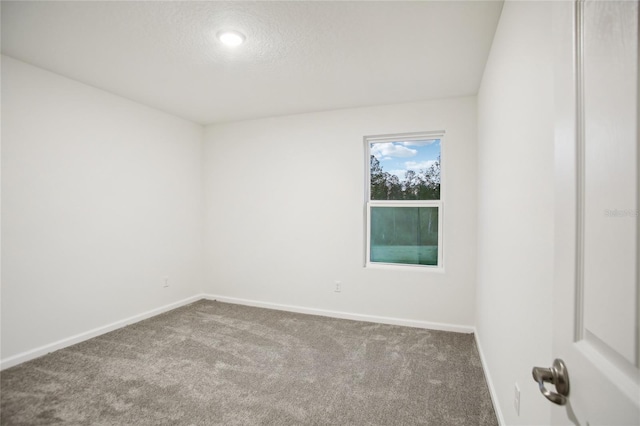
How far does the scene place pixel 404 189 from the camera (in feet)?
11.8

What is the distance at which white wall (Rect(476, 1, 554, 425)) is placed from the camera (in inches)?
44.1

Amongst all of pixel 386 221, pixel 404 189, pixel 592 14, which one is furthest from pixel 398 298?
pixel 592 14

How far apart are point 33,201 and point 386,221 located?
11.2 ft

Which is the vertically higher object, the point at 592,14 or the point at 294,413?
the point at 592,14

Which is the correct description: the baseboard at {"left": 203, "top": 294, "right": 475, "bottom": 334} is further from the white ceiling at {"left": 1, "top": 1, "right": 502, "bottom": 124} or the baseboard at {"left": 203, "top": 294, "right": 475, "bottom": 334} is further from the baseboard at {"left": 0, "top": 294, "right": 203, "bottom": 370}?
the white ceiling at {"left": 1, "top": 1, "right": 502, "bottom": 124}

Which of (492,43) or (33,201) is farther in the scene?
(33,201)

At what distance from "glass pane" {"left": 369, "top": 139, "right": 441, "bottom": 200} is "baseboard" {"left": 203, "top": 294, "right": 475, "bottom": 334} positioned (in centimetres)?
140

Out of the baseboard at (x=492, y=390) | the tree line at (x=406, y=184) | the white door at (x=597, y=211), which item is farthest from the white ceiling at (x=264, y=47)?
the baseboard at (x=492, y=390)

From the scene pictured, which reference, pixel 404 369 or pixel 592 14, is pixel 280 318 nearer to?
pixel 404 369

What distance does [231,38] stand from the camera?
2.14 m

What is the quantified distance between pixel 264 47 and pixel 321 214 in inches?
79.4

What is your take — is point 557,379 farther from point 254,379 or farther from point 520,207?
point 254,379

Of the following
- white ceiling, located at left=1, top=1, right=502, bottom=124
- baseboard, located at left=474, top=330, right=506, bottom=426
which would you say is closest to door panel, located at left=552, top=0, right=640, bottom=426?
baseboard, located at left=474, top=330, right=506, bottom=426

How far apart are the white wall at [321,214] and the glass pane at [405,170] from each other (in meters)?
0.18
